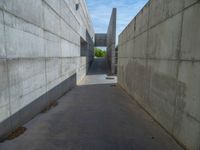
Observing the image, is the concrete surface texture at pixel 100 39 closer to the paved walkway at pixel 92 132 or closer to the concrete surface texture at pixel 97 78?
the concrete surface texture at pixel 97 78

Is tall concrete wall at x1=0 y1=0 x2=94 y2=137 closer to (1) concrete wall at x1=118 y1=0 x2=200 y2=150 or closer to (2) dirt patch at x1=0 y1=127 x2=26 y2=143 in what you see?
(2) dirt patch at x1=0 y1=127 x2=26 y2=143

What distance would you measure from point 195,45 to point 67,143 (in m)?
2.94

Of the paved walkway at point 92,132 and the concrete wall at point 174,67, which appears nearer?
the concrete wall at point 174,67

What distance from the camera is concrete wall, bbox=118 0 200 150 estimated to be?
239cm

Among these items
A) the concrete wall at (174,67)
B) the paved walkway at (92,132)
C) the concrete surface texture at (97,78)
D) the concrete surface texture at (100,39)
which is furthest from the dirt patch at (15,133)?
the concrete surface texture at (100,39)

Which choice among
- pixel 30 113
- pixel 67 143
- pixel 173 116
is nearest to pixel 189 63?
pixel 173 116

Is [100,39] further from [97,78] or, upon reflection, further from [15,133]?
[15,133]

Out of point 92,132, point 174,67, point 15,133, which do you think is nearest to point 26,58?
point 15,133

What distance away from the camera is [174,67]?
9.87 ft

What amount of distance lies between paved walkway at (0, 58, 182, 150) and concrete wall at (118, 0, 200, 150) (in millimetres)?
398

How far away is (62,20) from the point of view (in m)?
6.38

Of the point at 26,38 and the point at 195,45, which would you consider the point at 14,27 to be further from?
the point at 195,45

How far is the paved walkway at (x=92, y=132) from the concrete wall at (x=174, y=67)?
40cm

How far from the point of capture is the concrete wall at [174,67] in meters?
2.39
